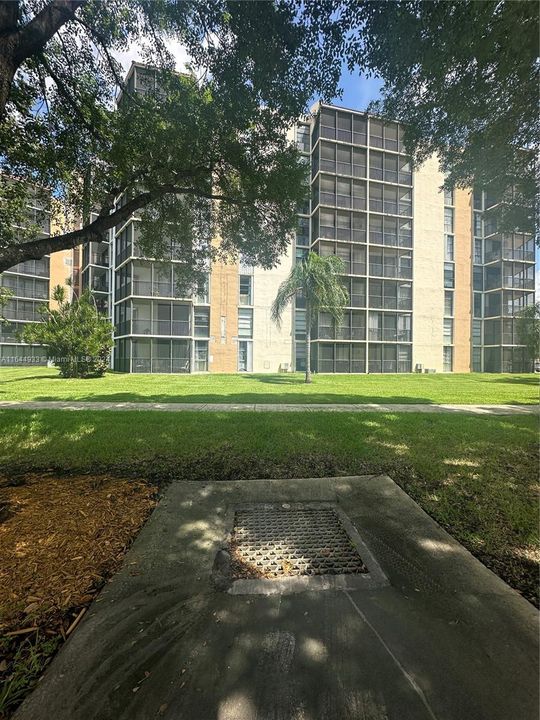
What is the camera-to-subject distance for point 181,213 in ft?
28.1

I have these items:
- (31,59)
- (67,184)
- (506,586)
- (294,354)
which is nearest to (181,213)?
(67,184)

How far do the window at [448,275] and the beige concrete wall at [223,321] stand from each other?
22.4 metres

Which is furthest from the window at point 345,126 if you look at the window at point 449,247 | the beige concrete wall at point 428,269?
the window at point 449,247

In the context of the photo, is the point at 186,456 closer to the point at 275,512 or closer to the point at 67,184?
the point at 275,512

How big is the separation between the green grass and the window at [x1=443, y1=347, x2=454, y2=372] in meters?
29.5

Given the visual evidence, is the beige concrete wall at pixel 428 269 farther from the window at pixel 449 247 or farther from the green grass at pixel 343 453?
the green grass at pixel 343 453

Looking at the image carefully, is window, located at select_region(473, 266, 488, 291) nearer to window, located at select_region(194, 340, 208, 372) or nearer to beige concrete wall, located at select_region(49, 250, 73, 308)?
window, located at select_region(194, 340, 208, 372)

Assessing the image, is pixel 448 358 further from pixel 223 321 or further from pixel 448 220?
pixel 223 321

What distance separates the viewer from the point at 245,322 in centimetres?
3120

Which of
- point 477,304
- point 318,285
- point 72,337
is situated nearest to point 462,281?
point 477,304

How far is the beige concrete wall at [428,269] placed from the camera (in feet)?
111

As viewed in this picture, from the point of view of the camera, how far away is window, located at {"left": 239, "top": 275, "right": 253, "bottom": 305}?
3128cm

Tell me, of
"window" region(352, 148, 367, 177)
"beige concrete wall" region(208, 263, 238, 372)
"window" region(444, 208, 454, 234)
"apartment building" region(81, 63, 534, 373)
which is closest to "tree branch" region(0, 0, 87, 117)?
"apartment building" region(81, 63, 534, 373)

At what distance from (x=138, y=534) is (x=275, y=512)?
143 centimetres
